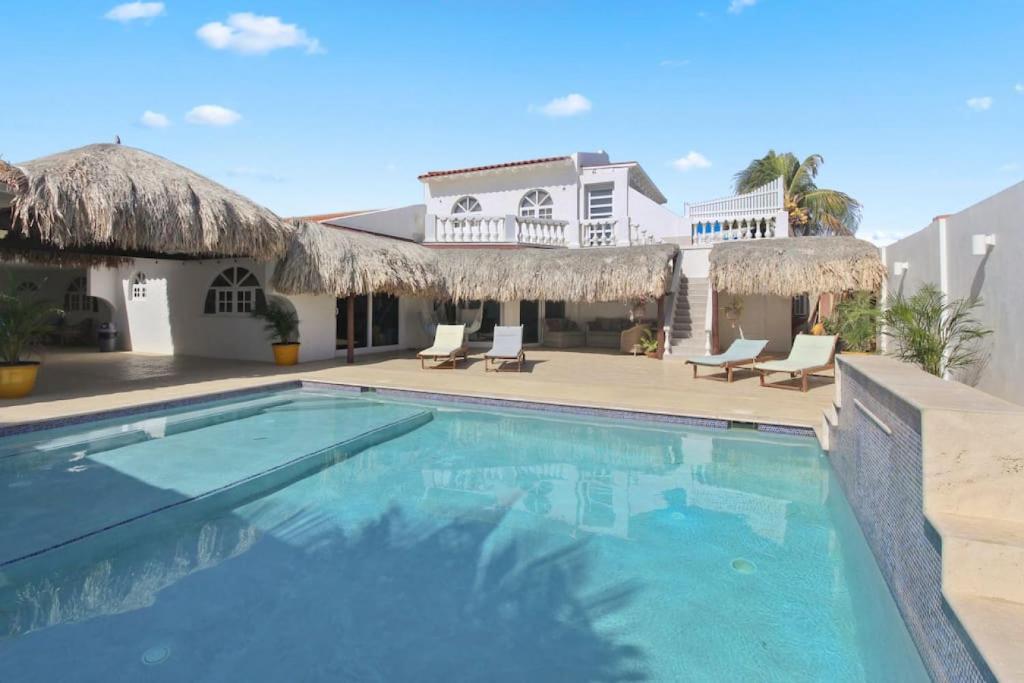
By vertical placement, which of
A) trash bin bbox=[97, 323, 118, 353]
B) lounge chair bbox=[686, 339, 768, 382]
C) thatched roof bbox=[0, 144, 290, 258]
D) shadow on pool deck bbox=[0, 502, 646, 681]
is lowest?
shadow on pool deck bbox=[0, 502, 646, 681]

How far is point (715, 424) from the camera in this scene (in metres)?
6.61

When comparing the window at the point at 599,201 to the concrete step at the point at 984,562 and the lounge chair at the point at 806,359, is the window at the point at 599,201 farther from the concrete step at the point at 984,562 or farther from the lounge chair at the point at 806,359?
the concrete step at the point at 984,562

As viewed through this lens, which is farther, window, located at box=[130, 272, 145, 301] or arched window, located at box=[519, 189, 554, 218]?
arched window, located at box=[519, 189, 554, 218]

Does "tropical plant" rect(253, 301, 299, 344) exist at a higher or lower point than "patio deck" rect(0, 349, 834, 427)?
higher

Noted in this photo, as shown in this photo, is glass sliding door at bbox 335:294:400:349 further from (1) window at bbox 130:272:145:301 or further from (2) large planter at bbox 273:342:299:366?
(1) window at bbox 130:272:145:301

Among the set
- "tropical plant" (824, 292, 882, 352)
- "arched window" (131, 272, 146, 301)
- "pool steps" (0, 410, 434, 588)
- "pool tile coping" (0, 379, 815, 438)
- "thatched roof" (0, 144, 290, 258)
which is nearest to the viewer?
"pool steps" (0, 410, 434, 588)

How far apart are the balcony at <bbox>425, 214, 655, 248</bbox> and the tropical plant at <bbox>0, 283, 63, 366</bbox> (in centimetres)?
952

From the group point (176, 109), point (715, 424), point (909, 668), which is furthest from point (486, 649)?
point (176, 109)

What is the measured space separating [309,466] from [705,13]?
11310 mm

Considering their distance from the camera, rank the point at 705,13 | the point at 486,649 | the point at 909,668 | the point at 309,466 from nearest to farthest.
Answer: the point at 909,668, the point at 486,649, the point at 309,466, the point at 705,13

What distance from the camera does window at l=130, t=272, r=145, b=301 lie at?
49.4ft

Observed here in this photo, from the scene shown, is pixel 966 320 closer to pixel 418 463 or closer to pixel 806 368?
pixel 806 368

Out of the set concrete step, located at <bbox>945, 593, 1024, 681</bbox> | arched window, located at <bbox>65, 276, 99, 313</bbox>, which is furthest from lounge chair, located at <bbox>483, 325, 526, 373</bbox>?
arched window, located at <bbox>65, 276, 99, 313</bbox>

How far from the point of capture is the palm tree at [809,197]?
25.5 metres
